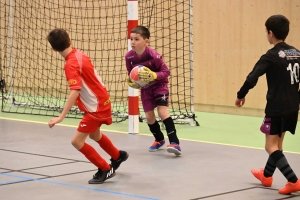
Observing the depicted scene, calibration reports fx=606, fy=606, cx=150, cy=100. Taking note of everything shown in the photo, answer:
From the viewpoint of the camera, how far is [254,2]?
Answer: 32.3ft

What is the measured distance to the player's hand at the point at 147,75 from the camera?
658 cm

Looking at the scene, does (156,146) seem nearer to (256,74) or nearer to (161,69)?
(161,69)

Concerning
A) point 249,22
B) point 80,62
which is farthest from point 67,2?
point 80,62

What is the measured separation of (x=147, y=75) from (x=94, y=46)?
18.9ft

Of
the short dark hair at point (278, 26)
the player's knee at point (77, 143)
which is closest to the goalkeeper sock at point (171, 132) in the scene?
the player's knee at point (77, 143)

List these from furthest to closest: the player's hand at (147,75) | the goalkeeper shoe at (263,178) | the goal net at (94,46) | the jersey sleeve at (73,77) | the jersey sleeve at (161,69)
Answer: the goal net at (94,46)
the jersey sleeve at (161,69)
the player's hand at (147,75)
the goalkeeper shoe at (263,178)
the jersey sleeve at (73,77)

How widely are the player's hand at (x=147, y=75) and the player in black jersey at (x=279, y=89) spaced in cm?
179

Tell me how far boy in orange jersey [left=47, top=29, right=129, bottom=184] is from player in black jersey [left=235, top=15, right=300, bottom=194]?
3.98 feet

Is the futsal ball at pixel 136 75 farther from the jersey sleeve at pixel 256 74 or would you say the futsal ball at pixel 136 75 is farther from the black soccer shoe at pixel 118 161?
the jersey sleeve at pixel 256 74

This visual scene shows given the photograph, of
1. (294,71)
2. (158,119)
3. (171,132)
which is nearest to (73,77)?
(294,71)

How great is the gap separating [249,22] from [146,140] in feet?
10.7

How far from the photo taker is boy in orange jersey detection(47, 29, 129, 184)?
5141mm

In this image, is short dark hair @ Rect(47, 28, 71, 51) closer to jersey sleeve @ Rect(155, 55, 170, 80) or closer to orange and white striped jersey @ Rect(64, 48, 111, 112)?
orange and white striped jersey @ Rect(64, 48, 111, 112)

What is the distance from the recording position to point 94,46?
1218cm
